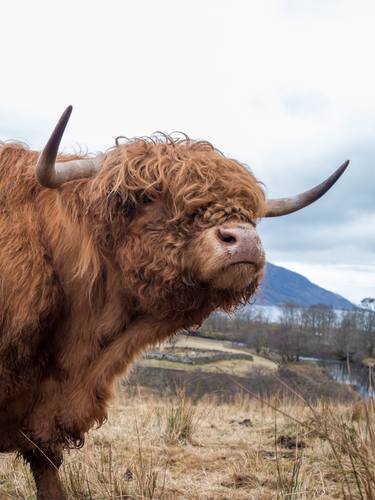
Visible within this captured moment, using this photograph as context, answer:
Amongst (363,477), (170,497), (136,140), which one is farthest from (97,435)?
(363,477)

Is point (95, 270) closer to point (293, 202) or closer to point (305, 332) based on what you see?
point (293, 202)

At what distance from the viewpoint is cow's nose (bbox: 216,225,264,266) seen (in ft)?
9.75

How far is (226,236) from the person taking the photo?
9.96 feet

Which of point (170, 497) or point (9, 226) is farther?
point (170, 497)

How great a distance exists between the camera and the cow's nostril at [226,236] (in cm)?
302

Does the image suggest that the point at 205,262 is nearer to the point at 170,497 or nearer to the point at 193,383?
the point at 170,497

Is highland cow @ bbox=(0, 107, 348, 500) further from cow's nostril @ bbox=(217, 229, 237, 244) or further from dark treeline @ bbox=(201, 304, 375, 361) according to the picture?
dark treeline @ bbox=(201, 304, 375, 361)

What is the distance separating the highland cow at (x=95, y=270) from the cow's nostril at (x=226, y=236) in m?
0.08

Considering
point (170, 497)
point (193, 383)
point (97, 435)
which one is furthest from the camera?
point (193, 383)

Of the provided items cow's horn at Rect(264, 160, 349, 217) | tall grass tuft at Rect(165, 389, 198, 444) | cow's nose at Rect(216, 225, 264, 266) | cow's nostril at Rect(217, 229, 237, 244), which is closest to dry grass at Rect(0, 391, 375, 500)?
tall grass tuft at Rect(165, 389, 198, 444)

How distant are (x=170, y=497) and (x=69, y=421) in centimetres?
107

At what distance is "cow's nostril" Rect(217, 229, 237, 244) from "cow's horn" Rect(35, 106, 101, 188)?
0.97m

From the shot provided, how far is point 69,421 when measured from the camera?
12.1ft

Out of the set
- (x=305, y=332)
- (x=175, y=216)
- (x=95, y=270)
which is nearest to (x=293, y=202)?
(x=175, y=216)
